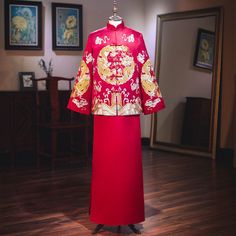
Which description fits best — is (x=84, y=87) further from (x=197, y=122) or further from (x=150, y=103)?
(x=197, y=122)

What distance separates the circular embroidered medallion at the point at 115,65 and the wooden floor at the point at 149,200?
1.02 m

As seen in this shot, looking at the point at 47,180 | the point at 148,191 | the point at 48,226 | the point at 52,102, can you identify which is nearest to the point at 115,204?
the point at 48,226

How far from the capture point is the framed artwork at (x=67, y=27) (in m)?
6.18

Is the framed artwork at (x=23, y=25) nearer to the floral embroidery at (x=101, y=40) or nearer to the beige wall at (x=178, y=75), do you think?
the beige wall at (x=178, y=75)

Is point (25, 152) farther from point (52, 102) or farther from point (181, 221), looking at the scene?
point (181, 221)

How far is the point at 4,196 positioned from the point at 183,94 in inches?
111

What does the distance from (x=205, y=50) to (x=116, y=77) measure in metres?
3.02

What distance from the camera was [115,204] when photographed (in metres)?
3.29

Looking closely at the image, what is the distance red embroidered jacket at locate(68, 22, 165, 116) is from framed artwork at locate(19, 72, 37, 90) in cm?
275

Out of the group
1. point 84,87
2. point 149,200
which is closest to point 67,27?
point 149,200

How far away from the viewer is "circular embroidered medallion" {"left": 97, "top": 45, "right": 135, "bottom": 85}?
126 inches

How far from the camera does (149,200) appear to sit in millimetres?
4172

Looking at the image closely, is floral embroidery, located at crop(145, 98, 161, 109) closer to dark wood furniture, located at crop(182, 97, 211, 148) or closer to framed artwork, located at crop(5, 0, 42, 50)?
dark wood furniture, located at crop(182, 97, 211, 148)

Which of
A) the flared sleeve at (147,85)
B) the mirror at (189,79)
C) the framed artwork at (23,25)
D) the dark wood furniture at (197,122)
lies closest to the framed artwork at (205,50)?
the mirror at (189,79)
